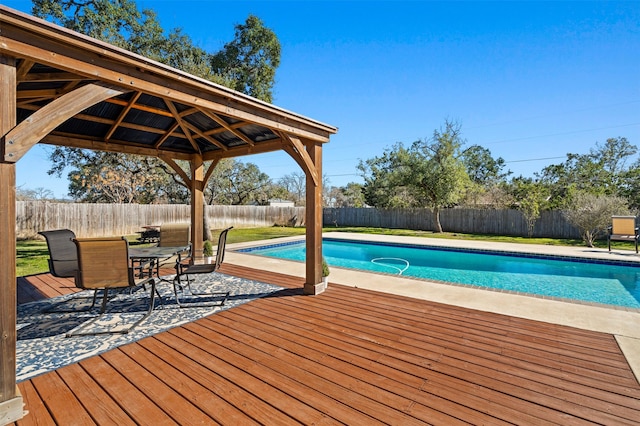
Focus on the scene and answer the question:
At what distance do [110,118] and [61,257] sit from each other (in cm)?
218

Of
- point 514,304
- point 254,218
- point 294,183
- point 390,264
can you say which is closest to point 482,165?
point 294,183

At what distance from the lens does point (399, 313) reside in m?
3.67

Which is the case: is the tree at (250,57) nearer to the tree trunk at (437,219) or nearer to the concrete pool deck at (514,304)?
the concrete pool deck at (514,304)

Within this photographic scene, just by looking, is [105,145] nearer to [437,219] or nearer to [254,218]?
[254,218]

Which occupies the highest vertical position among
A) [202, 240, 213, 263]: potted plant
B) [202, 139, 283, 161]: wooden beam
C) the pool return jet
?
[202, 139, 283, 161]: wooden beam

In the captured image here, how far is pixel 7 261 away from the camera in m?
1.90

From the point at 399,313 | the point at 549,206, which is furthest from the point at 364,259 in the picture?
the point at 549,206

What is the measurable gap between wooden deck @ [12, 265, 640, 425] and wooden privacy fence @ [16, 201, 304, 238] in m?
11.2

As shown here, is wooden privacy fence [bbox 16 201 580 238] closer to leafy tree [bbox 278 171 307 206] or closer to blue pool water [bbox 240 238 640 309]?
blue pool water [bbox 240 238 640 309]

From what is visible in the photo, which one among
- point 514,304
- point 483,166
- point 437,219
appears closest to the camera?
point 514,304

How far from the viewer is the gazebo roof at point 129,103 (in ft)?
6.84

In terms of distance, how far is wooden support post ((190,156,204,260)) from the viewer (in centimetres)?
646

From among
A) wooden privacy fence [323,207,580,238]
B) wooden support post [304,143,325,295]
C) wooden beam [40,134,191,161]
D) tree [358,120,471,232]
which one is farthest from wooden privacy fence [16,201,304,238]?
tree [358,120,471,232]

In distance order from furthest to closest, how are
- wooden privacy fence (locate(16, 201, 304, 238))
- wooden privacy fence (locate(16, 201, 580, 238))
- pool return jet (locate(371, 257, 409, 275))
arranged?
wooden privacy fence (locate(16, 201, 580, 238)) < wooden privacy fence (locate(16, 201, 304, 238)) < pool return jet (locate(371, 257, 409, 275))
